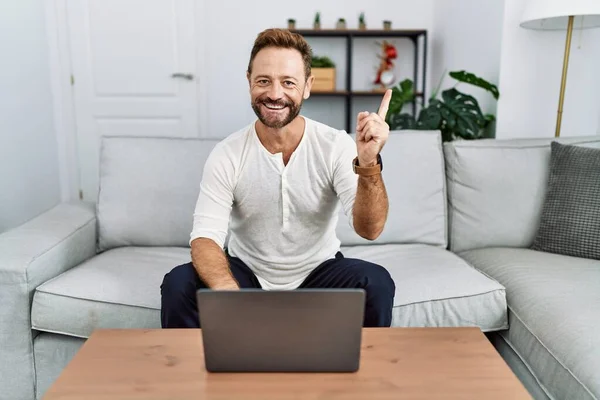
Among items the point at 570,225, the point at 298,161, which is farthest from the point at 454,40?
the point at 298,161

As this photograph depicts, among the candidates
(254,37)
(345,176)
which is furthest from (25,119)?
(345,176)

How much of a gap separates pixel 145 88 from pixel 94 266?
231 centimetres

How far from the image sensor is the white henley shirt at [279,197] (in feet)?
4.87

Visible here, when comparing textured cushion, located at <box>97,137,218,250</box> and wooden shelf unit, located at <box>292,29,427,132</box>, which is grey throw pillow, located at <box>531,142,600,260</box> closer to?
textured cushion, located at <box>97,137,218,250</box>

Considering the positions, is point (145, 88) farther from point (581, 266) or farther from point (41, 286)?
point (581, 266)

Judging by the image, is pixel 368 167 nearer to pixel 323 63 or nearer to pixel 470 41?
pixel 470 41

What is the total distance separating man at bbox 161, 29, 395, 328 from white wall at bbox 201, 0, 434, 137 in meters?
2.49

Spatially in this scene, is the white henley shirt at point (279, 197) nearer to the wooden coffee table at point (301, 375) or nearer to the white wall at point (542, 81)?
the wooden coffee table at point (301, 375)

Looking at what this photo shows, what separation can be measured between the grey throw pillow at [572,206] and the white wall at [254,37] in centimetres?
225

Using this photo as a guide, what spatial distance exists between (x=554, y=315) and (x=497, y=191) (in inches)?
27.2

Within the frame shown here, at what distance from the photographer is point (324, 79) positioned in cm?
373

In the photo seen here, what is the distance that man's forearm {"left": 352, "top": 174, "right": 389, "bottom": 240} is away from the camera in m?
1.32

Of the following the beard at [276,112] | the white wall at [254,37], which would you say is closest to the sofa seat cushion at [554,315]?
the beard at [276,112]

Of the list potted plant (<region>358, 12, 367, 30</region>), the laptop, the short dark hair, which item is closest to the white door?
potted plant (<region>358, 12, 367, 30</region>)
